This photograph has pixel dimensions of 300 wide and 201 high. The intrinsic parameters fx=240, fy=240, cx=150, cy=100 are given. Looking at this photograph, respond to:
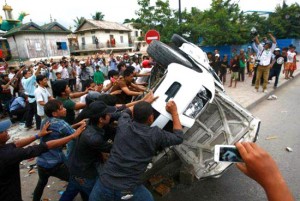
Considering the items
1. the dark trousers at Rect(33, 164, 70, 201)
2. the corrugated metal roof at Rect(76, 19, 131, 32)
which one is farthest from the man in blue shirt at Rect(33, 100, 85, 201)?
the corrugated metal roof at Rect(76, 19, 131, 32)

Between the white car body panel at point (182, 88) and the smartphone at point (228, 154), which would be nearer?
the smartphone at point (228, 154)

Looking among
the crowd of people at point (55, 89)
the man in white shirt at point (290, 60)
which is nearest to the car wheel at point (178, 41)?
the crowd of people at point (55, 89)

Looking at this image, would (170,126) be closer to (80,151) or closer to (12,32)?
(80,151)

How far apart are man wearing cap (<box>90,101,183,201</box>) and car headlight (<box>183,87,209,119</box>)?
66cm

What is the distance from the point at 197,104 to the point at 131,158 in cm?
123

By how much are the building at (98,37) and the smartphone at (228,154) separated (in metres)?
40.3

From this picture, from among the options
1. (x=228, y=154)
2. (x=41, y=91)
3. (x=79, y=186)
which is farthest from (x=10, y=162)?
(x=41, y=91)

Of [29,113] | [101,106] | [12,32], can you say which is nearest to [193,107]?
[101,106]

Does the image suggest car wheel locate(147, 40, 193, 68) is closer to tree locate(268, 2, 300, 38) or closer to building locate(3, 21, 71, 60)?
tree locate(268, 2, 300, 38)

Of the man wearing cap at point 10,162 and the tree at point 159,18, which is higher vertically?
the tree at point 159,18

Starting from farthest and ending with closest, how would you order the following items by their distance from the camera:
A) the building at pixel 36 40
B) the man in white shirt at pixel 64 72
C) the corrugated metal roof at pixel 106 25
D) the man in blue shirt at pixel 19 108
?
the corrugated metal roof at pixel 106 25, the building at pixel 36 40, the man in white shirt at pixel 64 72, the man in blue shirt at pixel 19 108

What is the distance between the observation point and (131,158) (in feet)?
7.31

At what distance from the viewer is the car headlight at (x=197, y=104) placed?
2.94m

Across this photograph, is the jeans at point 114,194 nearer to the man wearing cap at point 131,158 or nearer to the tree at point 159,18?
the man wearing cap at point 131,158
